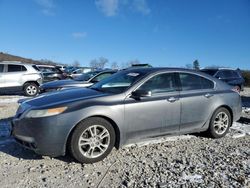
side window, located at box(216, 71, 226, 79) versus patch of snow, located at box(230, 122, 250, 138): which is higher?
side window, located at box(216, 71, 226, 79)

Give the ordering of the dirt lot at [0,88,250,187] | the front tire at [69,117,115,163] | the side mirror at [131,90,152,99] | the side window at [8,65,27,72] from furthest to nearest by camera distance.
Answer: the side window at [8,65,27,72]
the side mirror at [131,90,152,99]
the front tire at [69,117,115,163]
the dirt lot at [0,88,250,187]

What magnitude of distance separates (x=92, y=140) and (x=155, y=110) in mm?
1249

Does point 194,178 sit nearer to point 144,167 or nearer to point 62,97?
point 144,167

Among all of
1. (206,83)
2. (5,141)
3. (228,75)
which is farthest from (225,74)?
(5,141)

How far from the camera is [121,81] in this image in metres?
6.33

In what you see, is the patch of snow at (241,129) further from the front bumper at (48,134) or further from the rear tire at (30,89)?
the rear tire at (30,89)

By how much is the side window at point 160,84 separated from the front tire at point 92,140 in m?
1.02

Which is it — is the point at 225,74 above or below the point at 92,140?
above

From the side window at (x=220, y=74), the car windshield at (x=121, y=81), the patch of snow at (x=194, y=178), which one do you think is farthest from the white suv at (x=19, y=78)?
the patch of snow at (x=194, y=178)

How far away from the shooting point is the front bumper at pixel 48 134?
16.6 feet

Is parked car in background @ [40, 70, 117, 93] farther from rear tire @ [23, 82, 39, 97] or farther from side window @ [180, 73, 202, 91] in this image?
side window @ [180, 73, 202, 91]

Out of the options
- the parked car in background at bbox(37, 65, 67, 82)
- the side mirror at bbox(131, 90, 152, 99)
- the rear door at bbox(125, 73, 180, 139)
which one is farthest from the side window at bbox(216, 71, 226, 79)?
the side mirror at bbox(131, 90, 152, 99)

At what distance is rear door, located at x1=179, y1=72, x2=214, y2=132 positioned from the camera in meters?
6.37

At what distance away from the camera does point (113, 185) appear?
4.46 metres
